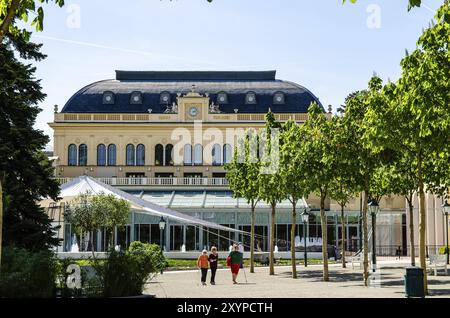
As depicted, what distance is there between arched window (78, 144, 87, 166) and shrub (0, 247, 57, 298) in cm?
5661

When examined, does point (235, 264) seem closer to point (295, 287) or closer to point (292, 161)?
point (295, 287)

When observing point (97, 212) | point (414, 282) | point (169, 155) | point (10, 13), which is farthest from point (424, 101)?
point (169, 155)

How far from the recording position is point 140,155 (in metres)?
74.3

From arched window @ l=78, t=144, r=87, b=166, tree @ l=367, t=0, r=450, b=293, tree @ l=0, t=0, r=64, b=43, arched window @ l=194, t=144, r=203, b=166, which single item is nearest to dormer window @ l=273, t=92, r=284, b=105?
arched window @ l=194, t=144, r=203, b=166

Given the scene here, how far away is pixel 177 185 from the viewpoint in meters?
68.4

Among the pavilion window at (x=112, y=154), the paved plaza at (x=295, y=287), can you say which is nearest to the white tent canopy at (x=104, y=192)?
the paved plaza at (x=295, y=287)

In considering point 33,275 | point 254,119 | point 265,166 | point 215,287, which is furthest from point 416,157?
point 254,119

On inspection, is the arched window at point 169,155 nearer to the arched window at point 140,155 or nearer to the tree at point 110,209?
the arched window at point 140,155

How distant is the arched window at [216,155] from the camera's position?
243 ft

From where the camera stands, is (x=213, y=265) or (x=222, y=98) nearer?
(x=213, y=265)

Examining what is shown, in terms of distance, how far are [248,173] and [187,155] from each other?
121 ft

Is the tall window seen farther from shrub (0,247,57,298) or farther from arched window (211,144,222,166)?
shrub (0,247,57,298)

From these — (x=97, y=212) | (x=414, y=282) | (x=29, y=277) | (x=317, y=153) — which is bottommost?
(x=414, y=282)
